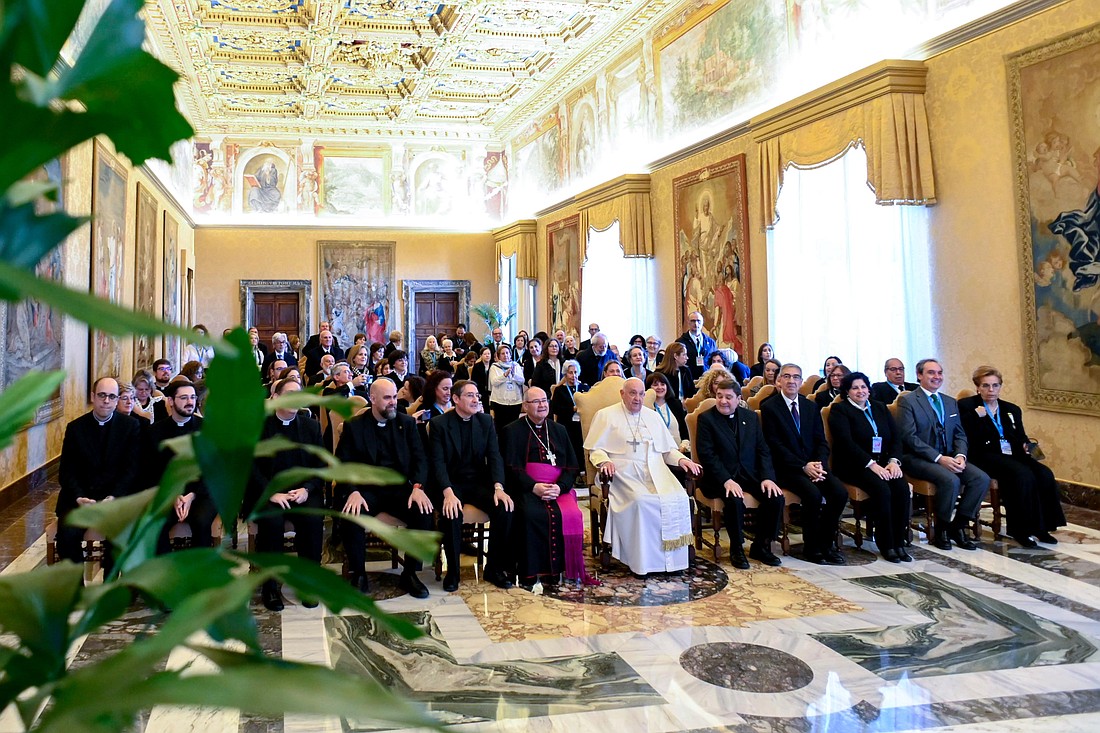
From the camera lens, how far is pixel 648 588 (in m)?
5.89

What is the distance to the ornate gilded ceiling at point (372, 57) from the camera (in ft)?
47.9

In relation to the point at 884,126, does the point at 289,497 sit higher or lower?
lower

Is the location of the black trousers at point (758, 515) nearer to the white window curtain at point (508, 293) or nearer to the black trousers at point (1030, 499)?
the black trousers at point (1030, 499)

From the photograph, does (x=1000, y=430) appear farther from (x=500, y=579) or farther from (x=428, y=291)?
(x=428, y=291)

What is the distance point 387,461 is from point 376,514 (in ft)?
1.42

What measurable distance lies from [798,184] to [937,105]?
7.83 feet

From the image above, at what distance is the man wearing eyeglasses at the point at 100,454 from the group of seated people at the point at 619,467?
0.01m

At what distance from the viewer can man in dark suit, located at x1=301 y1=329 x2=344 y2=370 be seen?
45.4ft

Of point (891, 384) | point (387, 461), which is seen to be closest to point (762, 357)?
point (891, 384)

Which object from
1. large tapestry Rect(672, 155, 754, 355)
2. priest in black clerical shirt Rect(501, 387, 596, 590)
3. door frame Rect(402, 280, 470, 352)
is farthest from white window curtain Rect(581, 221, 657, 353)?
priest in black clerical shirt Rect(501, 387, 596, 590)

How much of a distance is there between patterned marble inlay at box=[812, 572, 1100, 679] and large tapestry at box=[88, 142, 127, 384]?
9.13 meters

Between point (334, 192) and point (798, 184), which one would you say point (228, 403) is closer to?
point (798, 184)

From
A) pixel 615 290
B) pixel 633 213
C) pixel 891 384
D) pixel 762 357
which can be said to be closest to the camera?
pixel 891 384

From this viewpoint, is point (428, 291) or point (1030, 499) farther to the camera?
point (428, 291)
